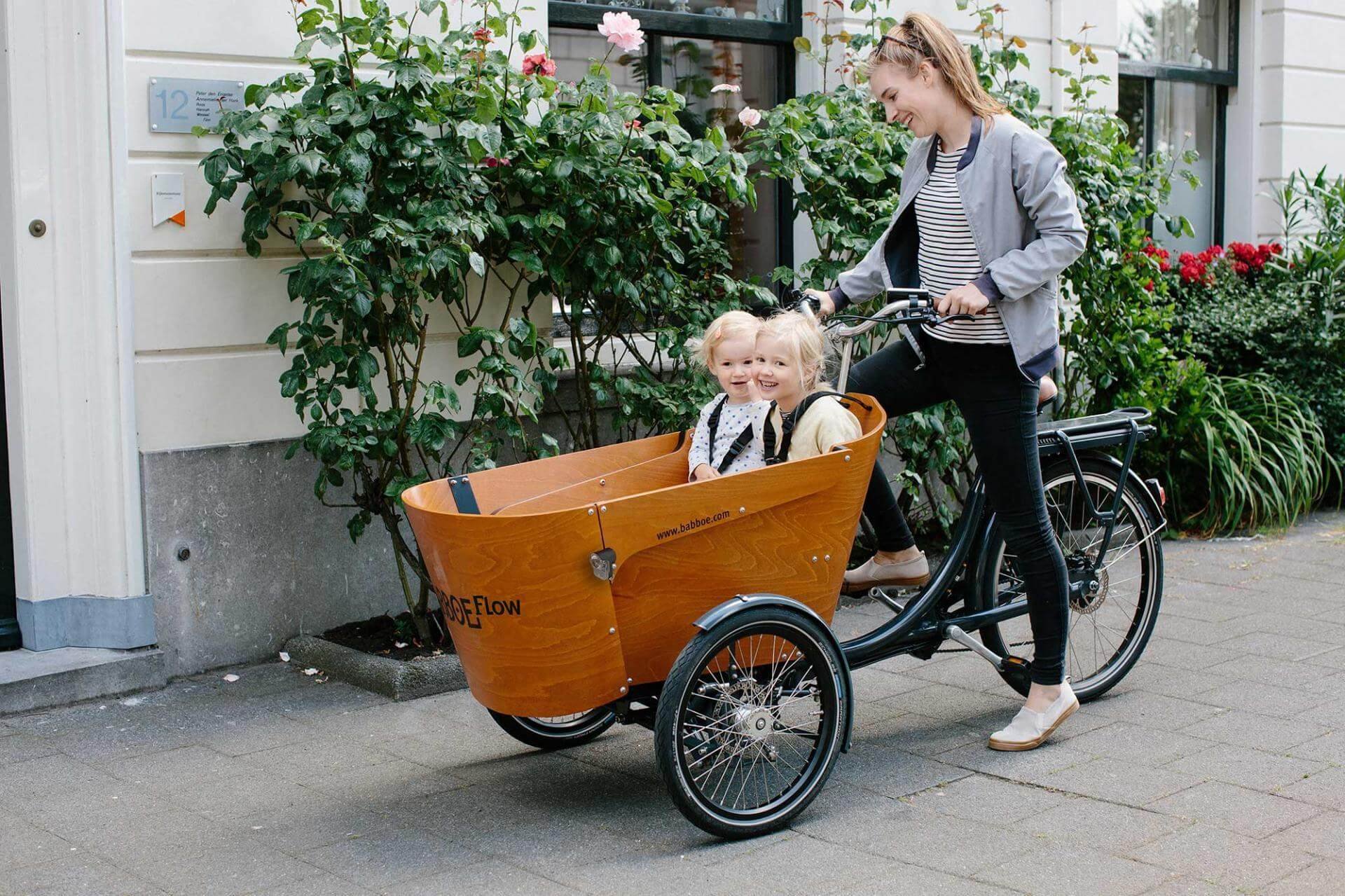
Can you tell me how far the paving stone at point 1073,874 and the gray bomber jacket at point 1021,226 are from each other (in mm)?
1305

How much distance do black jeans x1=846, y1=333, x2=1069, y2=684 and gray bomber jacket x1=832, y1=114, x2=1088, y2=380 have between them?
0.11 meters

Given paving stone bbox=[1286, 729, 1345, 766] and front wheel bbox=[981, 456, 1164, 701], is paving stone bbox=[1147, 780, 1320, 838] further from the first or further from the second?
front wheel bbox=[981, 456, 1164, 701]

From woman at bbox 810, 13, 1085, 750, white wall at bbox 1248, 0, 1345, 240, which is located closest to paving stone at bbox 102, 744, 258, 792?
woman at bbox 810, 13, 1085, 750

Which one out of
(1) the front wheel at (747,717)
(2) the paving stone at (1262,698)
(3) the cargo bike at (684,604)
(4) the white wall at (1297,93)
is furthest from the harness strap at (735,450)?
(4) the white wall at (1297,93)

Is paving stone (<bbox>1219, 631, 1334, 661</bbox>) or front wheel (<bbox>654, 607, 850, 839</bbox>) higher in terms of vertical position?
front wheel (<bbox>654, 607, 850, 839</bbox>)

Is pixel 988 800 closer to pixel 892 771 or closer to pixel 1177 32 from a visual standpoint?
pixel 892 771

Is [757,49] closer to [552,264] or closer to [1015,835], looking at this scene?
[552,264]

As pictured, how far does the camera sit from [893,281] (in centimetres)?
432

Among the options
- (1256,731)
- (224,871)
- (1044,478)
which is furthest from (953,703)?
(224,871)

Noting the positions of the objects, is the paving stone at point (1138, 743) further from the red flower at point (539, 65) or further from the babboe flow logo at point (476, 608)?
the red flower at point (539, 65)

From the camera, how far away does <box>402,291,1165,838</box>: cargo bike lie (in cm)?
342

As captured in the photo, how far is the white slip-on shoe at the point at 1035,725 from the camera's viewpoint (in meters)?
4.23

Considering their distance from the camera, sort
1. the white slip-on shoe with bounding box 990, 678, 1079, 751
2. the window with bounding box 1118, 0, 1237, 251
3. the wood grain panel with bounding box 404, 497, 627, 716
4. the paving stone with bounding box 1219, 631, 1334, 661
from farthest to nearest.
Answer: the window with bounding box 1118, 0, 1237, 251 → the paving stone with bounding box 1219, 631, 1334, 661 → the white slip-on shoe with bounding box 990, 678, 1079, 751 → the wood grain panel with bounding box 404, 497, 627, 716

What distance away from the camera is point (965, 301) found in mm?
3898
